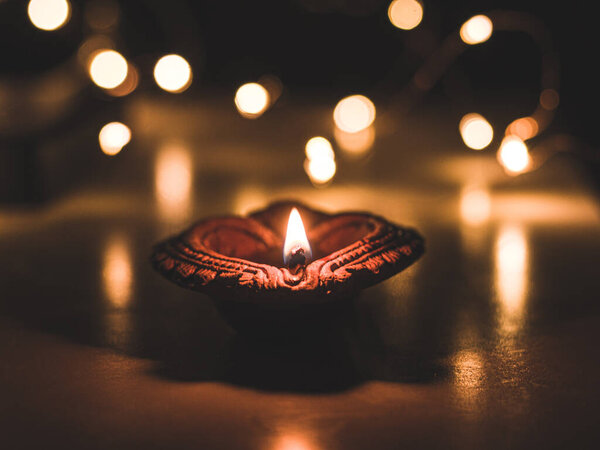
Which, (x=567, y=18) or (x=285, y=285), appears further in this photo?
(x=567, y=18)

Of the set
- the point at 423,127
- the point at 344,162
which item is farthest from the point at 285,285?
the point at 423,127

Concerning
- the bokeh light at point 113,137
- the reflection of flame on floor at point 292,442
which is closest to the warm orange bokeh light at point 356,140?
the bokeh light at point 113,137

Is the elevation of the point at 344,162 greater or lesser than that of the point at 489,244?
greater

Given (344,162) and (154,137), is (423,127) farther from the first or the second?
(154,137)

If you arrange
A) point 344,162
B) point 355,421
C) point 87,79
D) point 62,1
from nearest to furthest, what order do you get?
point 355,421 < point 62,1 < point 344,162 < point 87,79

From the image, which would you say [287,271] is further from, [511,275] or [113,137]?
[113,137]

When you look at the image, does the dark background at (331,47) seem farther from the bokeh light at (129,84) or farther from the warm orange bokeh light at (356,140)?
the warm orange bokeh light at (356,140)

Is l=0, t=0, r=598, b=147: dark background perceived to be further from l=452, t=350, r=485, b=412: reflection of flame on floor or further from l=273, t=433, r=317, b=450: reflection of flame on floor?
l=273, t=433, r=317, b=450: reflection of flame on floor
